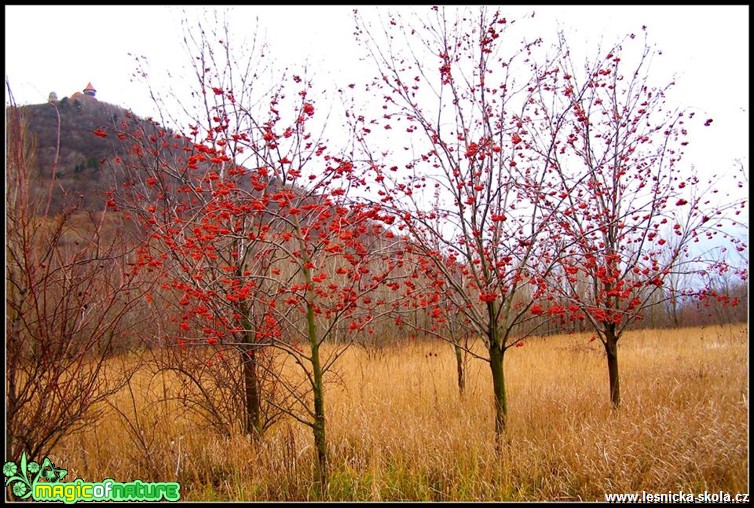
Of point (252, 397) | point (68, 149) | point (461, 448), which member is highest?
point (68, 149)

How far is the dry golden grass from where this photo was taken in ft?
10.6

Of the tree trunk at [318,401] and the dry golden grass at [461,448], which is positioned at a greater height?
the tree trunk at [318,401]

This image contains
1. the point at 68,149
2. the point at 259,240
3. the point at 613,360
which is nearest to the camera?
the point at 259,240

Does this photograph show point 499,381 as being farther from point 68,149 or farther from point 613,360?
point 68,149

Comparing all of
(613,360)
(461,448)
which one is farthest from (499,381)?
(613,360)

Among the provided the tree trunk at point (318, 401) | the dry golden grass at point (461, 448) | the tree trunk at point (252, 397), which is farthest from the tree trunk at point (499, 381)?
the tree trunk at point (252, 397)

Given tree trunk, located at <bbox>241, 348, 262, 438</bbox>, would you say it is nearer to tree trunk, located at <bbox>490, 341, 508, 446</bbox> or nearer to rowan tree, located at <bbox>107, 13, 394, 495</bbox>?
rowan tree, located at <bbox>107, 13, 394, 495</bbox>

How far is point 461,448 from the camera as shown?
3.78 m

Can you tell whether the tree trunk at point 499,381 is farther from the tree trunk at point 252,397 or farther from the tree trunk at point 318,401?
the tree trunk at point 252,397

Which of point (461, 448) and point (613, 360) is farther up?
point (613, 360)

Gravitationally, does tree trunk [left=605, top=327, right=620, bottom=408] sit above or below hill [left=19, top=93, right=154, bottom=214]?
below

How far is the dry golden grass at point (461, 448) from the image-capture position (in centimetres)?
325

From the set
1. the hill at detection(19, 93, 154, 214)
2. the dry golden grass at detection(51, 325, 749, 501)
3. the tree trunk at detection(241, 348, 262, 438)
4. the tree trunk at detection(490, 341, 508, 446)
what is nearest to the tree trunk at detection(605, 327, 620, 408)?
the dry golden grass at detection(51, 325, 749, 501)

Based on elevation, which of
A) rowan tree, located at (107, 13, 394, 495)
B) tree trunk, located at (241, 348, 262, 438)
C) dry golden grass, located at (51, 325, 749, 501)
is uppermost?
rowan tree, located at (107, 13, 394, 495)
